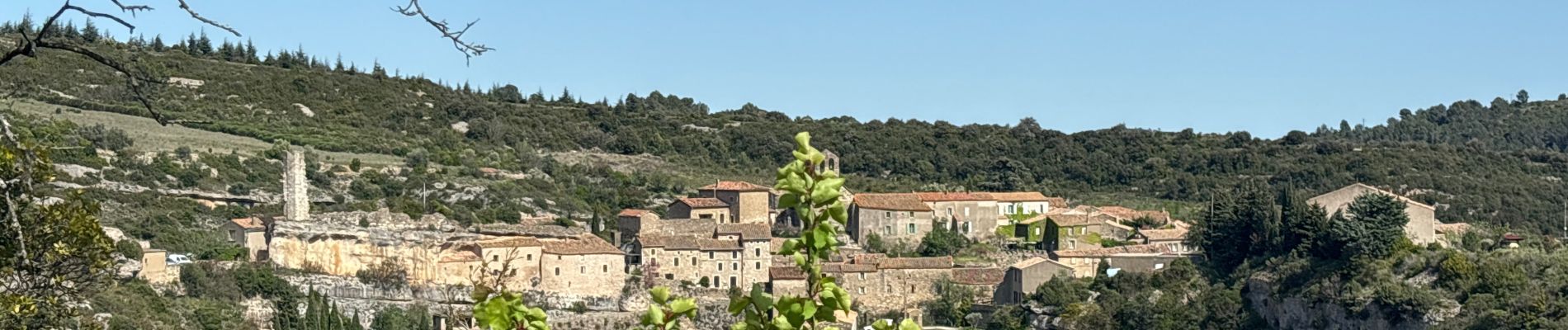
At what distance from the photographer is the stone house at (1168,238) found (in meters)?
52.5

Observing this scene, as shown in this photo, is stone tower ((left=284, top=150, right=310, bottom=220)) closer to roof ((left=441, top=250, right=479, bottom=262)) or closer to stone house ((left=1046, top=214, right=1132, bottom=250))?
roof ((left=441, top=250, right=479, bottom=262))

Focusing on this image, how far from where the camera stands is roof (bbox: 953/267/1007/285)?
48719 mm

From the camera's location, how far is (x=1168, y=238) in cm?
5309

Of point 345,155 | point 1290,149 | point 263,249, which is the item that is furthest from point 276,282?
point 1290,149

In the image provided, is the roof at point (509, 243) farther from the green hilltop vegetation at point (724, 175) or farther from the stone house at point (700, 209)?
the stone house at point (700, 209)

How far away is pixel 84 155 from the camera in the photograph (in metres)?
51.9

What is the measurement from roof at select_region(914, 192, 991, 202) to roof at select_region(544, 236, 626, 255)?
9.55 metres

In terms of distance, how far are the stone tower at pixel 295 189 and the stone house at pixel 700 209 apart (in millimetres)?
7702

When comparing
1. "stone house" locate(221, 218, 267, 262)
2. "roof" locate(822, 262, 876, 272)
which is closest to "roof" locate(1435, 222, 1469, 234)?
"roof" locate(822, 262, 876, 272)

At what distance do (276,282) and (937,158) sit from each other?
34554mm

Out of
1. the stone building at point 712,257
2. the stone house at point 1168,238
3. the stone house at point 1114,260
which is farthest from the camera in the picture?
the stone house at point 1168,238

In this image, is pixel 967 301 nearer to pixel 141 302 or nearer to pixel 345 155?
pixel 141 302

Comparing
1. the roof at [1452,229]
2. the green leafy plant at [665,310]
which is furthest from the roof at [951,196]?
the green leafy plant at [665,310]

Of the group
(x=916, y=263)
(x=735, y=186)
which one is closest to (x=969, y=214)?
(x=735, y=186)
